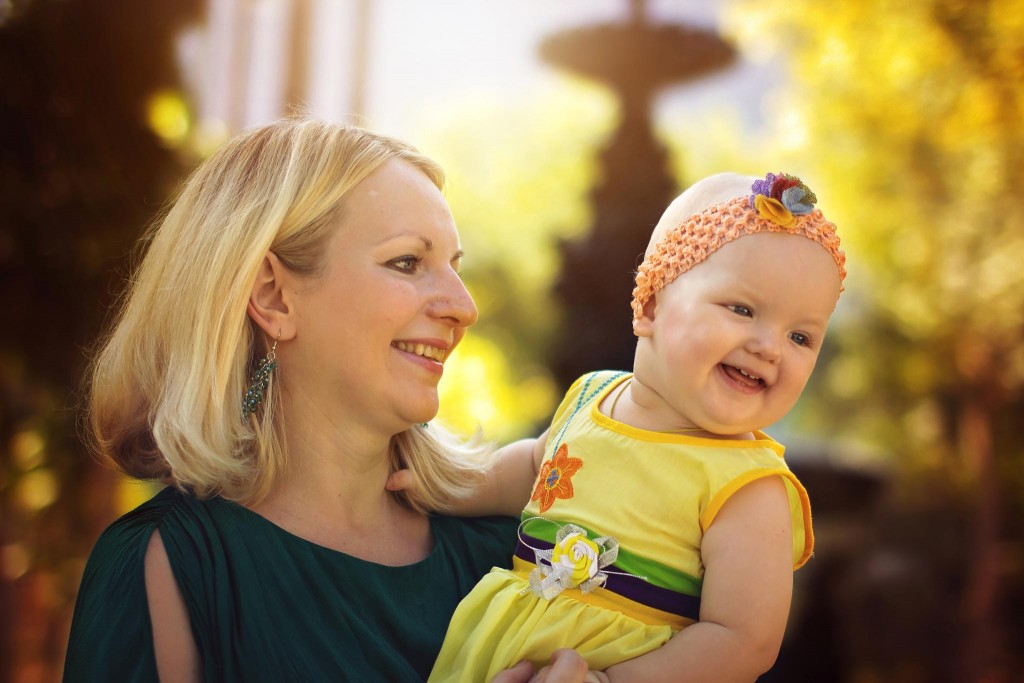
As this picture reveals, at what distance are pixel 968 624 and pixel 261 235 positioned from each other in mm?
5583

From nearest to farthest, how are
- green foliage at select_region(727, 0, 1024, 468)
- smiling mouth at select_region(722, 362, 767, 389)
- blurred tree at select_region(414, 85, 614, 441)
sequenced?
smiling mouth at select_region(722, 362, 767, 389) < green foliage at select_region(727, 0, 1024, 468) < blurred tree at select_region(414, 85, 614, 441)

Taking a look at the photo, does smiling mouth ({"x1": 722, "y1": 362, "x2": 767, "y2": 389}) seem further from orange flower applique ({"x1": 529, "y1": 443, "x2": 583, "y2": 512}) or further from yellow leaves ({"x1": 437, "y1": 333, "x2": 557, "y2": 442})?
yellow leaves ({"x1": 437, "y1": 333, "x2": 557, "y2": 442})

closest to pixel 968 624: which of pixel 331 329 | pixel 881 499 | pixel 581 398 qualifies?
pixel 881 499

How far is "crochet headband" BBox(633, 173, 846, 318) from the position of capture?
1.61m

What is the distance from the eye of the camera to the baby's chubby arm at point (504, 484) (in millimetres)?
2141

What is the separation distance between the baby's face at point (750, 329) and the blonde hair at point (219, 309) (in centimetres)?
72

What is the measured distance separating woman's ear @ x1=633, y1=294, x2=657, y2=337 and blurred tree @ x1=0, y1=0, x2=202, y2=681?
2726 millimetres

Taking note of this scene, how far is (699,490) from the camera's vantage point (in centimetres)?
159

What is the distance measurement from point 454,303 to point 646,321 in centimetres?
38

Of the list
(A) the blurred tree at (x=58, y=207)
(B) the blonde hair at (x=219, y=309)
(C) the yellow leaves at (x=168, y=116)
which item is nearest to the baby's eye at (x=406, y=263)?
(B) the blonde hair at (x=219, y=309)

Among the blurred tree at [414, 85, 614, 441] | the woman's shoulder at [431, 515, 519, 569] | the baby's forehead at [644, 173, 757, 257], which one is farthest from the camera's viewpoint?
the blurred tree at [414, 85, 614, 441]

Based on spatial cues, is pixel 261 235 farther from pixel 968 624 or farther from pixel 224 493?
pixel 968 624

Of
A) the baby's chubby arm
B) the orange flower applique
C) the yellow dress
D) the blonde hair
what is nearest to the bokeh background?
the baby's chubby arm

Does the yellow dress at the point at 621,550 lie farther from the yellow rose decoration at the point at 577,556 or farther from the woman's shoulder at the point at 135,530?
the woman's shoulder at the point at 135,530
